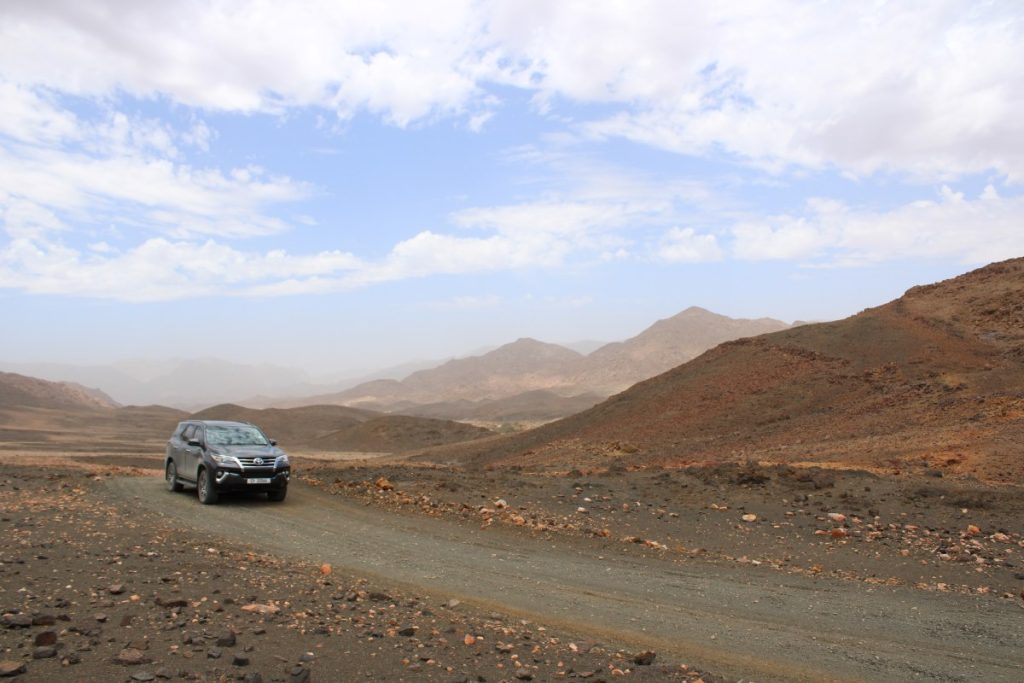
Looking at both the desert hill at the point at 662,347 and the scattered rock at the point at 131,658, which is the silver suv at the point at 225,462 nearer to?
the scattered rock at the point at 131,658

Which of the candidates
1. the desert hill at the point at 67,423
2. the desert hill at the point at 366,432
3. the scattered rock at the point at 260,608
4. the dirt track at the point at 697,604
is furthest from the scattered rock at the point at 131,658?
the desert hill at the point at 366,432

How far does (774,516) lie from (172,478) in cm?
1261

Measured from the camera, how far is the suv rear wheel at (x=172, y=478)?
52.3 feet

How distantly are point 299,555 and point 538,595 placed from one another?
347 centimetres

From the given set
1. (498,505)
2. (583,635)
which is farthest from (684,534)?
(583,635)

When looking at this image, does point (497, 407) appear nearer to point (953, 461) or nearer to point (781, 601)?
point (953, 461)

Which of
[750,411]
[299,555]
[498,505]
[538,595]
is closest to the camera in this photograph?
[538,595]

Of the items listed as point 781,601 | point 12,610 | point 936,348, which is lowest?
point 781,601

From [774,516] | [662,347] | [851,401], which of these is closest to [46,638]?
[774,516]

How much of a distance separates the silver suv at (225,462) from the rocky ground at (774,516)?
1740 mm

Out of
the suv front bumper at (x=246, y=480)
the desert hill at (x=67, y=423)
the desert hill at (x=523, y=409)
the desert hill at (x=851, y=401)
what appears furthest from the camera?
the desert hill at (x=523, y=409)

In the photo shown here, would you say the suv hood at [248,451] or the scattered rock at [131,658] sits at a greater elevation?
the suv hood at [248,451]

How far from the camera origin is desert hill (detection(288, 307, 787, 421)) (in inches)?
4708

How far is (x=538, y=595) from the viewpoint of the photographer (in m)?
8.42
